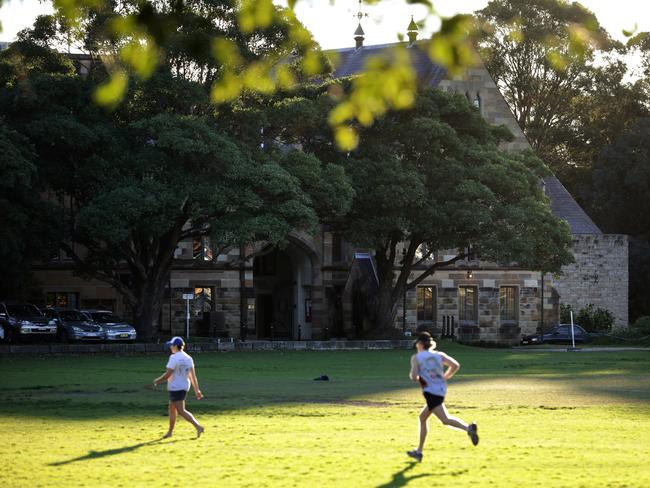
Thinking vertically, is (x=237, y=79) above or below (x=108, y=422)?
above

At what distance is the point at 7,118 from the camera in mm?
48719

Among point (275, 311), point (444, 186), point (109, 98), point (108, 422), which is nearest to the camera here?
point (109, 98)

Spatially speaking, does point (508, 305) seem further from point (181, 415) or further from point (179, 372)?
point (179, 372)

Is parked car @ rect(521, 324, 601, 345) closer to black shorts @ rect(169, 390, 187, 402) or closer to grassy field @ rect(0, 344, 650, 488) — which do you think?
grassy field @ rect(0, 344, 650, 488)

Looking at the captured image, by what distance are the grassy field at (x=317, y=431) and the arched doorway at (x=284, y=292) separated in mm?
30670

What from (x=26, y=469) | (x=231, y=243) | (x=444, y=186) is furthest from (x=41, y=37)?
(x=26, y=469)

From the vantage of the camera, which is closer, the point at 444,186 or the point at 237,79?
the point at 237,79

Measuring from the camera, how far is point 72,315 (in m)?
53.8

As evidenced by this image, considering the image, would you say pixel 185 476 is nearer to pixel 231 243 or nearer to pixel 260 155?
pixel 231 243

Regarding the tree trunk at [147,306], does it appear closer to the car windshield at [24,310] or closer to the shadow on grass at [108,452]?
the car windshield at [24,310]

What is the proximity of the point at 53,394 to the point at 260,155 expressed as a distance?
74.9 feet

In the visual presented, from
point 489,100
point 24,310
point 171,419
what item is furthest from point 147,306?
point 171,419

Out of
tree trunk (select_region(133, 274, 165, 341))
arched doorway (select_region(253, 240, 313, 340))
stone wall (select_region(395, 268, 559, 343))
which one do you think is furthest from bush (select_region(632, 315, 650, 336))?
tree trunk (select_region(133, 274, 165, 341))

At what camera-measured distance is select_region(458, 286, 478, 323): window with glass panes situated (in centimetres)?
7062
